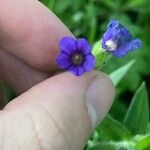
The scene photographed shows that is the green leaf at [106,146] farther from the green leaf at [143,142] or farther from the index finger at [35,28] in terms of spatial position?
the index finger at [35,28]

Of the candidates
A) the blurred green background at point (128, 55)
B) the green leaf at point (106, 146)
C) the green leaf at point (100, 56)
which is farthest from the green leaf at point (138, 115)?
the green leaf at point (100, 56)

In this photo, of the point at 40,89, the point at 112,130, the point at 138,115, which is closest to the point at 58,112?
the point at 40,89

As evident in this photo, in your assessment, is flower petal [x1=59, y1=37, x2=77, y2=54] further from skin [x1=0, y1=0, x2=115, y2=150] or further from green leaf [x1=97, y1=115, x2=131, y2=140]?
green leaf [x1=97, y1=115, x2=131, y2=140]

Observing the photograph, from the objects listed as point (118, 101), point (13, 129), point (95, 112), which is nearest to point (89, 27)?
point (118, 101)

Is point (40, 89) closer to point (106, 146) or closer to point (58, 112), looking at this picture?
point (58, 112)

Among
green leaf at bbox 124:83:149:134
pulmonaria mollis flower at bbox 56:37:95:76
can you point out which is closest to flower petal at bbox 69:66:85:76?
pulmonaria mollis flower at bbox 56:37:95:76

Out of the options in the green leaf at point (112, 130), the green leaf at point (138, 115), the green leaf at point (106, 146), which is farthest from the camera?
the green leaf at point (138, 115)
